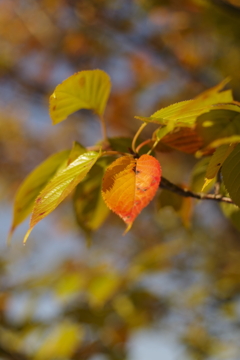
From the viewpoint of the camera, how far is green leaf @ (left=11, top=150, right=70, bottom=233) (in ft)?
2.32

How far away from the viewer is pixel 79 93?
24.6 inches

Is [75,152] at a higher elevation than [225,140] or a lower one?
lower

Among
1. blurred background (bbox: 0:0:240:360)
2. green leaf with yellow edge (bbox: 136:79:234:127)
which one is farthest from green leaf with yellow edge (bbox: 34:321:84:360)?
green leaf with yellow edge (bbox: 136:79:234:127)

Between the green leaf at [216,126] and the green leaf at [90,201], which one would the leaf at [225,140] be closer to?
the green leaf at [216,126]

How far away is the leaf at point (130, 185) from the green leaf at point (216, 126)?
8cm

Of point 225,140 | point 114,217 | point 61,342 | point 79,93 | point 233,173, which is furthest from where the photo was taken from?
point 114,217

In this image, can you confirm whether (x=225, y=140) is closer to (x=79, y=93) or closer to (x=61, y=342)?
(x=79, y=93)

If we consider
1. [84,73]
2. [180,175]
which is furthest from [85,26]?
[84,73]

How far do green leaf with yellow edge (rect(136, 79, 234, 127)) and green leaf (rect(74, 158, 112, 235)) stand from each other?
27 centimetres

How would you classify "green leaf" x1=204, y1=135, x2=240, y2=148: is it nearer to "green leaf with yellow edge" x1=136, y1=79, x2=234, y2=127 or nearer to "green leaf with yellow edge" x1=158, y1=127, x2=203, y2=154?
"green leaf with yellow edge" x1=136, y1=79, x2=234, y2=127

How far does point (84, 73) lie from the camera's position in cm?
58

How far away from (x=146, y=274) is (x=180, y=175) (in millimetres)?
2607

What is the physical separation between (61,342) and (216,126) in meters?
1.45

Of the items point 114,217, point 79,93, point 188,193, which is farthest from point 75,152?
point 114,217
